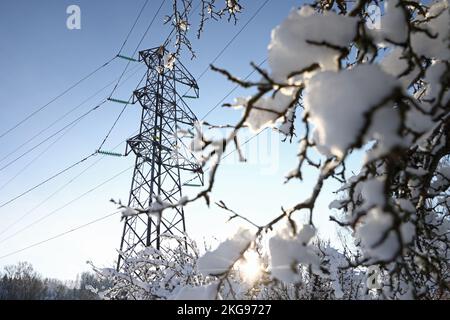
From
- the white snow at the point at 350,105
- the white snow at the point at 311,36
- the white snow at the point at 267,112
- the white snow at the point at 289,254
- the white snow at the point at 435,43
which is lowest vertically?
the white snow at the point at 289,254

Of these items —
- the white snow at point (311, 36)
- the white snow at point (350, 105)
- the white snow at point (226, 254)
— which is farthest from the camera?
the white snow at point (226, 254)

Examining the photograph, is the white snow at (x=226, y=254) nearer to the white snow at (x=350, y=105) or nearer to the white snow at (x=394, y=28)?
the white snow at (x=350, y=105)

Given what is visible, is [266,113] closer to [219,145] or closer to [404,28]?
[219,145]

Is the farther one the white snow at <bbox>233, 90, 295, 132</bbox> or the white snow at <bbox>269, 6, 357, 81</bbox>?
the white snow at <bbox>233, 90, 295, 132</bbox>

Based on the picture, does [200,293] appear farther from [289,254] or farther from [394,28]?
[394,28]

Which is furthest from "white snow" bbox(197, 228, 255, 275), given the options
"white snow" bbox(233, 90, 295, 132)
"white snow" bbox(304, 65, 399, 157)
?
"white snow" bbox(304, 65, 399, 157)

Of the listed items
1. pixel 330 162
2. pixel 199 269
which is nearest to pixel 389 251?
pixel 330 162

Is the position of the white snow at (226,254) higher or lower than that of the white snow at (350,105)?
lower

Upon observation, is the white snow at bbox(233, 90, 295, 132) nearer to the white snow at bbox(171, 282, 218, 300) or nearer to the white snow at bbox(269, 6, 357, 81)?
the white snow at bbox(269, 6, 357, 81)

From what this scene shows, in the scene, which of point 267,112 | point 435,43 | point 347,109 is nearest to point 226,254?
point 267,112

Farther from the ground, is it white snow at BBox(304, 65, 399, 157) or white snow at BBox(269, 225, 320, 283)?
white snow at BBox(304, 65, 399, 157)

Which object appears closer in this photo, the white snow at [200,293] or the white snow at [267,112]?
the white snow at [267,112]

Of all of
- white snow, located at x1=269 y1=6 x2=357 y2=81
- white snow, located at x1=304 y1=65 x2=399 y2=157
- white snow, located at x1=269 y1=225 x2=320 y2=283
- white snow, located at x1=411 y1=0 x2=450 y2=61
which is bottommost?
white snow, located at x1=269 y1=225 x2=320 y2=283

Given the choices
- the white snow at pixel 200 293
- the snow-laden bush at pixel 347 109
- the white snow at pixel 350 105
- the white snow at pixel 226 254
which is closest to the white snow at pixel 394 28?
the snow-laden bush at pixel 347 109
